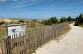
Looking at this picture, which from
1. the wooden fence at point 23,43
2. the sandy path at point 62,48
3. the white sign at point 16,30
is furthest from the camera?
the sandy path at point 62,48

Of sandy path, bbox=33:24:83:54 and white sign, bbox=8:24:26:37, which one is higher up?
white sign, bbox=8:24:26:37

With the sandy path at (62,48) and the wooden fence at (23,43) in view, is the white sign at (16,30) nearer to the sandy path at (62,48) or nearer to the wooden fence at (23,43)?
the wooden fence at (23,43)

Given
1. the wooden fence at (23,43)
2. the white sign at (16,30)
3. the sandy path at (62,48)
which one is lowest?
the sandy path at (62,48)

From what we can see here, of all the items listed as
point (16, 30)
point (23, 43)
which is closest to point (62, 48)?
point (23, 43)

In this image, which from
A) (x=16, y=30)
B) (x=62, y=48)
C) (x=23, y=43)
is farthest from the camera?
(x=62, y=48)

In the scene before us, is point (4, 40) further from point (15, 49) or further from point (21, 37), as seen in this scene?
point (21, 37)

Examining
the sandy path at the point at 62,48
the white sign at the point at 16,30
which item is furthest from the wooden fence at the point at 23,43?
the sandy path at the point at 62,48

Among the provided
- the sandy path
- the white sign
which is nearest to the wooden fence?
the white sign

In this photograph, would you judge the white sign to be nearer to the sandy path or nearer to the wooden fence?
the wooden fence

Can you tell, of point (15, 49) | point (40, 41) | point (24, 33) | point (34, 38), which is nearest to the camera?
point (15, 49)

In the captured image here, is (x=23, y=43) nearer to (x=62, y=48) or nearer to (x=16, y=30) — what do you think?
(x=16, y=30)

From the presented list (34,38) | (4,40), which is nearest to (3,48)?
(4,40)

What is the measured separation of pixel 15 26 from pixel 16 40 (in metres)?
1.43

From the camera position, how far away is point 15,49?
25.6ft
